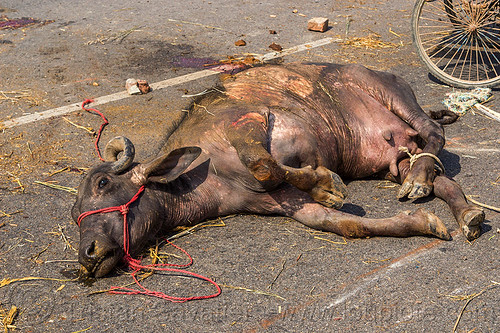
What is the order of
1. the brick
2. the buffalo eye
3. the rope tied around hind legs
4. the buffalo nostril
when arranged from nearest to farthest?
the buffalo nostril, the buffalo eye, the rope tied around hind legs, the brick

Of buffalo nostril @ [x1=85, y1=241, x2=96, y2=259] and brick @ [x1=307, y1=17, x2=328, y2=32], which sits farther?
brick @ [x1=307, y1=17, x2=328, y2=32]

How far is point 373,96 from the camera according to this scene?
4.99m

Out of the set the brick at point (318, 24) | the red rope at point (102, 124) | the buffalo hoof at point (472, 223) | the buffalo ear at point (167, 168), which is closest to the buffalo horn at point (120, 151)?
the buffalo ear at point (167, 168)

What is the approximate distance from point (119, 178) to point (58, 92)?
3.11m

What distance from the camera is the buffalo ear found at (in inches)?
154

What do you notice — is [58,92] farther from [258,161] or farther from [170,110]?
[258,161]

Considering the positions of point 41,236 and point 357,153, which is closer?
point 41,236

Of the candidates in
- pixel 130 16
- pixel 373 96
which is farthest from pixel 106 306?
pixel 130 16

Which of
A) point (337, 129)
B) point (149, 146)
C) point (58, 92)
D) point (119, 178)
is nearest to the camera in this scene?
point (119, 178)

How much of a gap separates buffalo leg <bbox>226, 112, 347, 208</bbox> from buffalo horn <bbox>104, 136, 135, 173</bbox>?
73cm

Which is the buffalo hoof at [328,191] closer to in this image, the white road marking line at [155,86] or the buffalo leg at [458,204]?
the buffalo leg at [458,204]

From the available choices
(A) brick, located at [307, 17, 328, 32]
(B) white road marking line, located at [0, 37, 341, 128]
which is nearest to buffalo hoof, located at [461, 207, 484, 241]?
(B) white road marking line, located at [0, 37, 341, 128]

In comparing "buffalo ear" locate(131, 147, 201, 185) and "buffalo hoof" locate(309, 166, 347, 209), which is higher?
"buffalo ear" locate(131, 147, 201, 185)

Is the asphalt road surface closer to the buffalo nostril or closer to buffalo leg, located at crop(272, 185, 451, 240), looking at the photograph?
buffalo leg, located at crop(272, 185, 451, 240)
